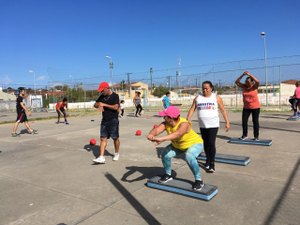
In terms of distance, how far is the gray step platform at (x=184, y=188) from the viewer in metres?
4.14

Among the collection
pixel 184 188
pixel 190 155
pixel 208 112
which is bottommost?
pixel 184 188

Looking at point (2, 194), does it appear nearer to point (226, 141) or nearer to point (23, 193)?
point (23, 193)

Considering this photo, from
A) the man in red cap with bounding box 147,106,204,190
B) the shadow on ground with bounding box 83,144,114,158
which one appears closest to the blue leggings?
the man in red cap with bounding box 147,106,204,190

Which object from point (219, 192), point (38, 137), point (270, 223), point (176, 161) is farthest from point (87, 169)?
point (38, 137)

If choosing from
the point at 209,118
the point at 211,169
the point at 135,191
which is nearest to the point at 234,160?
the point at 211,169

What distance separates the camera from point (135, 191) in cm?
462

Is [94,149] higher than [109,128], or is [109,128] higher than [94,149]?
[109,128]

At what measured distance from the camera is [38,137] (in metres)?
10.8

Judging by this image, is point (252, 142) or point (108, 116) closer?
point (108, 116)

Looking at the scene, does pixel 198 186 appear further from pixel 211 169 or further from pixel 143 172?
pixel 143 172

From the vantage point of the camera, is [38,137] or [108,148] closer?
[108,148]

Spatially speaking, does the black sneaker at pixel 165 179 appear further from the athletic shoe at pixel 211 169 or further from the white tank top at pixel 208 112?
the white tank top at pixel 208 112

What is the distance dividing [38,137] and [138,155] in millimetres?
5374

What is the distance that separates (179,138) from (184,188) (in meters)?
0.78
